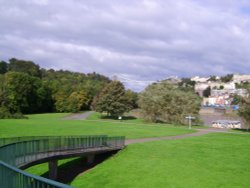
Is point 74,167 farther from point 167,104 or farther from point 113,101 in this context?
point 113,101

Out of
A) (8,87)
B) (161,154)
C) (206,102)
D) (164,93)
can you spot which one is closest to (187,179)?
(161,154)

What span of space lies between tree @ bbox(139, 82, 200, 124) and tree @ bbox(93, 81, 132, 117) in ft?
37.8

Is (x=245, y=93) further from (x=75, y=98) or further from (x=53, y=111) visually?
(x=53, y=111)

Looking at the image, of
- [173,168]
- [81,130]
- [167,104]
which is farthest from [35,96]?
[173,168]

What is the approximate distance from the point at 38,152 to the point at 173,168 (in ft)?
32.7

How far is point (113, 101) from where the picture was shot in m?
88.9

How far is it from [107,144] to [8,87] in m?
72.6

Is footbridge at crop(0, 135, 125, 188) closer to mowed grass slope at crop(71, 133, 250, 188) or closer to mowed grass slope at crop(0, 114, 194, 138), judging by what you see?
mowed grass slope at crop(71, 133, 250, 188)

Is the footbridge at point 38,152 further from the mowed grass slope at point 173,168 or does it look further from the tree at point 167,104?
the tree at point 167,104

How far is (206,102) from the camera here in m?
192

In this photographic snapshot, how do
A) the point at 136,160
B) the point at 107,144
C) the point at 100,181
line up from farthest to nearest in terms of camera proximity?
the point at 107,144, the point at 136,160, the point at 100,181

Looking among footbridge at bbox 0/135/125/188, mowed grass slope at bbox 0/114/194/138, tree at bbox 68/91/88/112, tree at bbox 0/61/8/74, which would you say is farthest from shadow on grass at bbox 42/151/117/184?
tree at bbox 0/61/8/74

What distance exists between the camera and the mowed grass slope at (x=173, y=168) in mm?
22500

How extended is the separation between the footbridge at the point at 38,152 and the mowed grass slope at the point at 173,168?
152 centimetres
